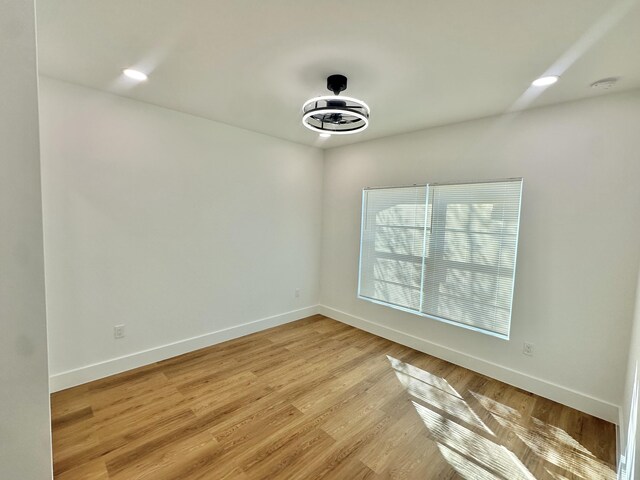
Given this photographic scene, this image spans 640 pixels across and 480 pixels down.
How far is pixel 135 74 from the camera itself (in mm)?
2246

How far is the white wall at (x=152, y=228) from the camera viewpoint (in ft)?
8.04

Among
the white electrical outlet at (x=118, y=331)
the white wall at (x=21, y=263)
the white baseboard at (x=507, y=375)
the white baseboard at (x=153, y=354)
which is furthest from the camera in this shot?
the white electrical outlet at (x=118, y=331)

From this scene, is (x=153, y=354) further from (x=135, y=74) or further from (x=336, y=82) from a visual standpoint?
(x=336, y=82)

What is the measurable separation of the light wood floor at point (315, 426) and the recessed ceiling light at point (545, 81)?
Result: 2554 millimetres

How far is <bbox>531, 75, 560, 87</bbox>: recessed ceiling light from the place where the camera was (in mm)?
2074

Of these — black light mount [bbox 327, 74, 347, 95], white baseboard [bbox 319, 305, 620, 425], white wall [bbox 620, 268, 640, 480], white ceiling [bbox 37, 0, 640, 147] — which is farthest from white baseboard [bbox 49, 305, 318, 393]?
white wall [bbox 620, 268, 640, 480]

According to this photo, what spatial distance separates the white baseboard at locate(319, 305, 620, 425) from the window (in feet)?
1.07

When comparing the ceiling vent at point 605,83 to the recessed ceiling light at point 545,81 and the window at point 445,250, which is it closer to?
the recessed ceiling light at point 545,81

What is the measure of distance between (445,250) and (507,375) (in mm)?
1311

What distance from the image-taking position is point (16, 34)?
2.89 feet

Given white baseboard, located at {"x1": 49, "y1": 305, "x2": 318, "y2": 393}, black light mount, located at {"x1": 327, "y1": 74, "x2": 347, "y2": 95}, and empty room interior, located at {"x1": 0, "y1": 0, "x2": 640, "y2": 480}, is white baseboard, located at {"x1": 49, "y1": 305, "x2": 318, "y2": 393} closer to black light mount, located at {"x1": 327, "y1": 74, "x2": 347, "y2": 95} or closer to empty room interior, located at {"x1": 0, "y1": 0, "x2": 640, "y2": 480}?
empty room interior, located at {"x1": 0, "y1": 0, "x2": 640, "y2": 480}

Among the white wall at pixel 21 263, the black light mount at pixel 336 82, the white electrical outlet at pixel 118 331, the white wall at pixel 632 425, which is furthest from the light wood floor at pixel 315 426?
the black light mount at pixel 336 82

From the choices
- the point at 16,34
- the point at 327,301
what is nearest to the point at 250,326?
the point at 327,301

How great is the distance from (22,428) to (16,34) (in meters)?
1.23
